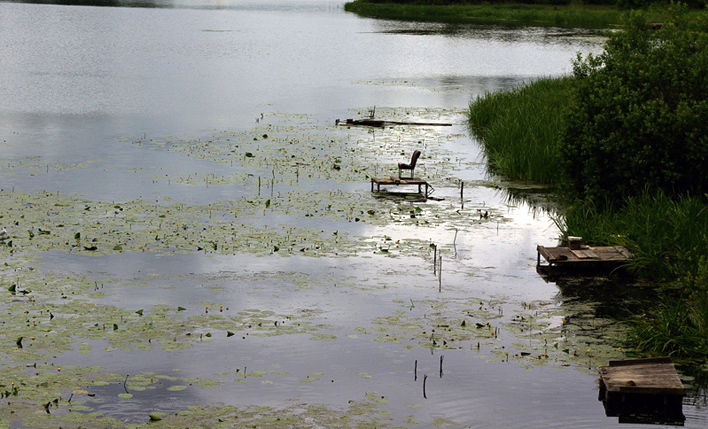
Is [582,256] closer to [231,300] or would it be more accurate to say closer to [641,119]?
[641,119]

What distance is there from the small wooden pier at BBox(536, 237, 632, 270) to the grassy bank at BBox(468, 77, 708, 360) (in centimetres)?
30

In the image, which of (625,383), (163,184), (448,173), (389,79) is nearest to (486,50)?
(389,79)

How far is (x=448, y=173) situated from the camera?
27703 millimetres

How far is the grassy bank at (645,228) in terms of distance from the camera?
13953mm

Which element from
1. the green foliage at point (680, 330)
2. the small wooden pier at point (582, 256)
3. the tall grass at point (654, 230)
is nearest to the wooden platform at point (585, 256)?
the small wooden pier at point (582, 256)

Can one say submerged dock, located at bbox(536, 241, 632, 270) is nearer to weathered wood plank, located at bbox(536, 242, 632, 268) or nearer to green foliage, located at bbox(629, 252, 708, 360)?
weathered wood plank, located at bbox(536, 242, 632, 268)

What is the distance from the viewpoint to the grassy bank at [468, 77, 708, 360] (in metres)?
14.0

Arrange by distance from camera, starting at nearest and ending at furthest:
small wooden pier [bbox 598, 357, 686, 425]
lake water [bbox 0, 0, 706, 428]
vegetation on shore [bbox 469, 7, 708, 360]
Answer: small wooden pier [bbox 598, 357, 686, 425]
lake water [bbox 0, 0, 706, 428]
vegetation on shore [bbox 469, 7, 708, 360]

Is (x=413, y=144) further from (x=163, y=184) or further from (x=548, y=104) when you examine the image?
(x=163, y=184)

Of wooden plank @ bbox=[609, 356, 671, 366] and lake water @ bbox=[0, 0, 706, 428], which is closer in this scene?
lake water @ bbox=[0, 0, 706, 428]

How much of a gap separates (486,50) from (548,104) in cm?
4585

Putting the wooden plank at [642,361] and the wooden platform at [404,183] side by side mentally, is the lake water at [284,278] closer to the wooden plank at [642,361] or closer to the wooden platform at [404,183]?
the wooden platform at [404,183]

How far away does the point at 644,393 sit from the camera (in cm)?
1196

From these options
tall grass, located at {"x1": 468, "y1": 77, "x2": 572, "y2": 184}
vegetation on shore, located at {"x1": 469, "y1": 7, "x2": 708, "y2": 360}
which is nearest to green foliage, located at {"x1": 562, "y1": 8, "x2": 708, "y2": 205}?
vegetation on shore, located at {"x1": 469, "y1": 7, "x2": 708, "y2": 360}
